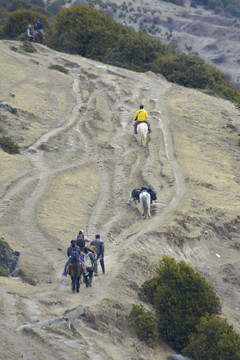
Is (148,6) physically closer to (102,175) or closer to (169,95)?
(169,95)

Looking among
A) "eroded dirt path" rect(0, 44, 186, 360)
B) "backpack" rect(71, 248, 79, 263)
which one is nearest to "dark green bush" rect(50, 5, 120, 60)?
"eroded dirt path" rect(0, 44, 186, 360)

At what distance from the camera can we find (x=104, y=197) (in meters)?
22.0

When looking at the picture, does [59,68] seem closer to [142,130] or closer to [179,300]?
[142,130]

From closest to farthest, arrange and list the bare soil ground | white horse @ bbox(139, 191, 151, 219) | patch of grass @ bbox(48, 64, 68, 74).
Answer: the bare soil ground
white horse @ bbox(139, 191, 151, 219)
patch of grass @ bbox(48, 64, 68, 74)

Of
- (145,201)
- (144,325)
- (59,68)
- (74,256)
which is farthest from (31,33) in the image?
(144,325)

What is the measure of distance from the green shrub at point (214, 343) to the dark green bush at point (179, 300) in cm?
69

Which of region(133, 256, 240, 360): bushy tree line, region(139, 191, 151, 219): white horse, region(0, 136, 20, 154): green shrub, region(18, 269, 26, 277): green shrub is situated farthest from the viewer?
region(0, 136, 20, 154): green shrub

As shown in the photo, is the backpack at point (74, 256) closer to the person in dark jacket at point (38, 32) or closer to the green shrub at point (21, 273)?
the green shrub at point (21, 273)

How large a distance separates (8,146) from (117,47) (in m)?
24.8

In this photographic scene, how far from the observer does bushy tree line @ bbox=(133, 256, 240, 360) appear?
511 inches

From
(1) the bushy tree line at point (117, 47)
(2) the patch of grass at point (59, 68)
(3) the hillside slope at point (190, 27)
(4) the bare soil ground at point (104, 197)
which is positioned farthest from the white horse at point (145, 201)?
(3) the hillside slope at point (190, 27)

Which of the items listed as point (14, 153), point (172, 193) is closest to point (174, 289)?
point (172, 193)

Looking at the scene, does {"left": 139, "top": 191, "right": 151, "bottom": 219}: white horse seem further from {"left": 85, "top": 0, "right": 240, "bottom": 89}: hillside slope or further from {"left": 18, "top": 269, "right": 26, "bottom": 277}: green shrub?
{"left": 85, "top": 0, "right": 240, "bottom": 89}: hillside slope

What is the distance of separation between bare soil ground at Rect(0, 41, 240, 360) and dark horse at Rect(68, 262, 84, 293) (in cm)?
23
